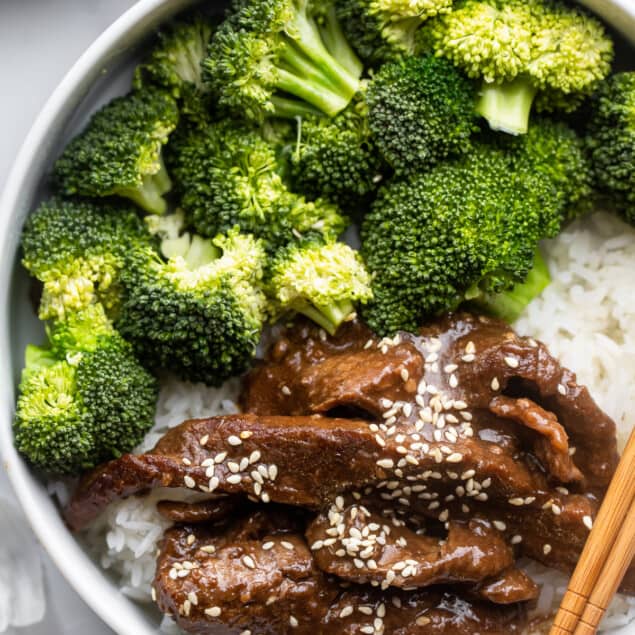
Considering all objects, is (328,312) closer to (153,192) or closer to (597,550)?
(153,192)

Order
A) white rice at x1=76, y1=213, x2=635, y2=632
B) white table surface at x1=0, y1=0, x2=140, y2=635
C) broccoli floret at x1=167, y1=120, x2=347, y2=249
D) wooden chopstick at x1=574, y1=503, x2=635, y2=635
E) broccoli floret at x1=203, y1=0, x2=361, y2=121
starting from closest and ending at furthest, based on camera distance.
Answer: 1. wooden chopstick at x1=574, y1=503, x2=635, y2=635
2. broccoli floret at x1=203, y1=0, x2=361, y2=121
3. broccoli floret at x1=167, y1=120, x2=347, y2=249
4. white rice at x1=76, y1=213, x2=635, y2=632
5. white table surface at x1=0, y1=0, x2=140, y2=635

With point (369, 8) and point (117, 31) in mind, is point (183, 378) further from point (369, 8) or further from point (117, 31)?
point (369, 8)

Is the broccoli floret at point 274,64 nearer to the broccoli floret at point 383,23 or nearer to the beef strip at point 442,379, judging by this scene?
the broccoli floret at point 383,23

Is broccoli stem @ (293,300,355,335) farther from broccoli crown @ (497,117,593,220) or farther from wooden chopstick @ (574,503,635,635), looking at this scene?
wooden chopstick @ (574,503,635,635)

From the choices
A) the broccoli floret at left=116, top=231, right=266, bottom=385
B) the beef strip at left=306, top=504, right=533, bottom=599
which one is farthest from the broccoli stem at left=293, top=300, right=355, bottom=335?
the beef strip at left=306, top=504, right=533, bottom=599

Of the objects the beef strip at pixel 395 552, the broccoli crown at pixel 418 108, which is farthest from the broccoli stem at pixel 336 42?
the beef strip at pixel 395 552
